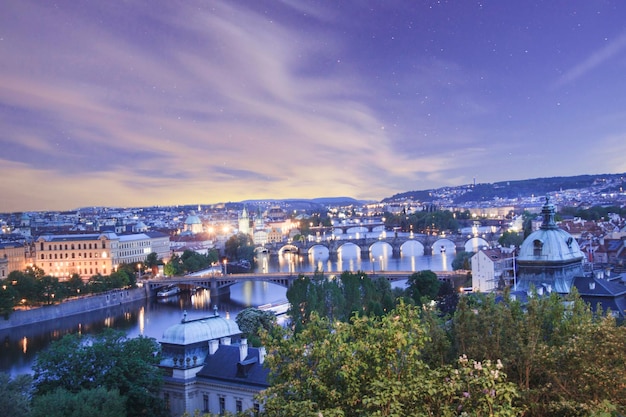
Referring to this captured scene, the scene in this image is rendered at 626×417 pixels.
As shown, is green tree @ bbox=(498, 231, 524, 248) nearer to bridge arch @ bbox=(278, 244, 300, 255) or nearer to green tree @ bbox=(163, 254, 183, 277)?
green tree @ bbox=(163, 254, 183, 277)

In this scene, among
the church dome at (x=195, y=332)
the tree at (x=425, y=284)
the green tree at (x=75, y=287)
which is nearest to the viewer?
the church dome at (x=195, y=332)

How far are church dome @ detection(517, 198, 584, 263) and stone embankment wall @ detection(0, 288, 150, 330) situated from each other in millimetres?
23477

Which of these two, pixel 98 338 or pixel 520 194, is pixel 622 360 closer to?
pixel 98 338

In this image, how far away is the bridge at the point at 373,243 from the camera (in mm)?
63281

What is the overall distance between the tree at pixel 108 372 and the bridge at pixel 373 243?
1968 inches

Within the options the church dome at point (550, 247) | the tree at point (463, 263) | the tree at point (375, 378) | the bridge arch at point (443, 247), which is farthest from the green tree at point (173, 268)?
the tree at point (375, 378)

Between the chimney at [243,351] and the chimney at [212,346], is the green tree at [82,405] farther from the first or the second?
the chimney at [212,346]

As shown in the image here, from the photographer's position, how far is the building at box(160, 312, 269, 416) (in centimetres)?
1234

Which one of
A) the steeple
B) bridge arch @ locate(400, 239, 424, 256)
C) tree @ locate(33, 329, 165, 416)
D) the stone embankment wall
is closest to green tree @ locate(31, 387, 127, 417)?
tree @ locate(33, 329, 165, 416)

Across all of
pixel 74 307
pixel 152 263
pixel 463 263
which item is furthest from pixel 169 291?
pixel 463 263

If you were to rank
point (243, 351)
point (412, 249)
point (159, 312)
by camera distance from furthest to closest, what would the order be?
point (412, 249), point (159, 312), point (243, 351)

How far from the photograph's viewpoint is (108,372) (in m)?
12.6

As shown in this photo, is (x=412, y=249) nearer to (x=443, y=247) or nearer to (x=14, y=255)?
(x=443, y=247)

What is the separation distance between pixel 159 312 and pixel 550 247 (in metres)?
22.4
